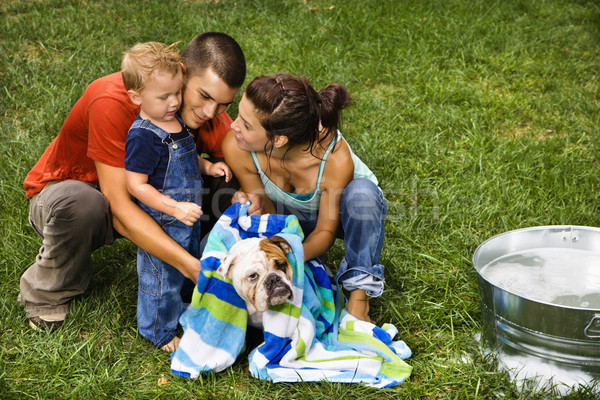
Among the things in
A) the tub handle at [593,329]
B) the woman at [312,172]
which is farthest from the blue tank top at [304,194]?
the tub handle at [593,329]

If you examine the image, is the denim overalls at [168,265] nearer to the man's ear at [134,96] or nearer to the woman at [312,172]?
the man's ear at [134,96]

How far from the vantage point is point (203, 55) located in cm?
255

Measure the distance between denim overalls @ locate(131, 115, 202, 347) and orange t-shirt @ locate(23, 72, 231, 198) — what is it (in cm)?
15

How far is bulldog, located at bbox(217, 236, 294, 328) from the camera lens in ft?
7.41

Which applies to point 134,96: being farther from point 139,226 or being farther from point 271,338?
point 271,338

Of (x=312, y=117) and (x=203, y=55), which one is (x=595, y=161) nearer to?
(x=312, y=117)

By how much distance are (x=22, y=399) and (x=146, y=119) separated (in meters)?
1.21

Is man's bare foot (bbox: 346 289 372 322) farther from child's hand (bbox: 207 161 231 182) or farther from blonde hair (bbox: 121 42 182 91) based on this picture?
blonde hair (bbox: 121 42 182 91)

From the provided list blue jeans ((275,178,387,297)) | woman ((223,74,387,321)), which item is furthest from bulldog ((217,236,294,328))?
blue jeans ((275,178,387,297))

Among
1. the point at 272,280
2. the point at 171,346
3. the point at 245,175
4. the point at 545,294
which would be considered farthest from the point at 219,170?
the point at 545,294

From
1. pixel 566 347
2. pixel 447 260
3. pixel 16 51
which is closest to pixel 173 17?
pixel 16 51

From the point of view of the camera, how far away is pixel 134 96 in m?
2.41

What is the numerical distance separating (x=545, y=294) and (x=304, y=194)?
3.70ft

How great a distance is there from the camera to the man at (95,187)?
8.16 ft
